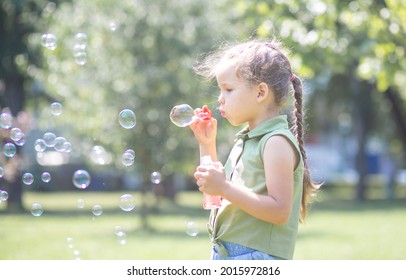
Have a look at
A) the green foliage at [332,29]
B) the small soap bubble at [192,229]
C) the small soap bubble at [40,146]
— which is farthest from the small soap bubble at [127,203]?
the green foliage at [332,29]

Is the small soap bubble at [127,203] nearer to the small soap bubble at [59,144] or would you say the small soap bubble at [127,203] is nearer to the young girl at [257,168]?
the small soap bubble at [59,144]

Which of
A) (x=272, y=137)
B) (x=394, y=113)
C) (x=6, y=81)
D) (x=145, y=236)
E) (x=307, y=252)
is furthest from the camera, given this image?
(x=394, y=113)

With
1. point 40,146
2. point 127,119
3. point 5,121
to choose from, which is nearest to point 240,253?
point 127,119

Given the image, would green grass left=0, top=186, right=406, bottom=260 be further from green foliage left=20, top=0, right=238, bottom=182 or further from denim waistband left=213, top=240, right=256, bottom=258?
denim waistband left=213, top=240, right=256, bottom=258

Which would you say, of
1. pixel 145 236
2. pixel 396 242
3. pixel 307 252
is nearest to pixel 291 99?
pixel 307 252

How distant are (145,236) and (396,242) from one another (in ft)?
12.4

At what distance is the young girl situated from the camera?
9.60ft

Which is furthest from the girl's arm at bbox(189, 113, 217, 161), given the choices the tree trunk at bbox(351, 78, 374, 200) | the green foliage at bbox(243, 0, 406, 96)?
the tree trunk at bbox(351, 78, 374, 200)

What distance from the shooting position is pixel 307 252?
9.07m

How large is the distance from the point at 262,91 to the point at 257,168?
1.00 feet

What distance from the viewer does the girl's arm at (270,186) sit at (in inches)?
113

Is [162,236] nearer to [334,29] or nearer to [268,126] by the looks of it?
[334,29]

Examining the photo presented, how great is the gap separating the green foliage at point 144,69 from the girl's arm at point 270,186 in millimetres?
10294

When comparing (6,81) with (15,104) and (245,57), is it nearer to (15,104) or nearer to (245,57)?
(15,104)
